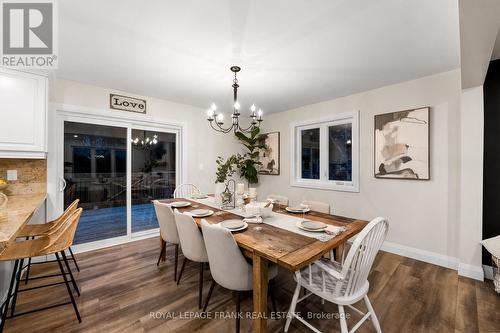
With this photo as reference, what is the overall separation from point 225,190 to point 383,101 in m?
2.69

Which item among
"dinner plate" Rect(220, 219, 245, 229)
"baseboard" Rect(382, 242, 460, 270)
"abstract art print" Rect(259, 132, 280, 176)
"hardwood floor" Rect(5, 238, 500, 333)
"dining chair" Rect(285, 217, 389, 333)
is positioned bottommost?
"hardwood floor" Rect(5, 238, 500, 333)

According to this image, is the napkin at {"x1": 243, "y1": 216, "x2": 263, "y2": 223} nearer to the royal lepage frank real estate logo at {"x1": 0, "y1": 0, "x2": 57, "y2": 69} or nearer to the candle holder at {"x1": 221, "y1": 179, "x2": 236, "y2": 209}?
the candle holder at {"x1": 221, "y1": 179, "x2": 236, "y2": 209}

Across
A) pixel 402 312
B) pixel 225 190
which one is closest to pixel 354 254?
pixel 402 312

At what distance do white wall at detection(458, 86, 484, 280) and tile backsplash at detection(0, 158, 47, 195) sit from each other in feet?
17.2

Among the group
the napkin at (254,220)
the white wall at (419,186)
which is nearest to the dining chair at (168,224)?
the napkin at (254,220)

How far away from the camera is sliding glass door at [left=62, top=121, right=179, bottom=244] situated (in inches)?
123

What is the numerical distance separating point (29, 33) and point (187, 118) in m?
2.35

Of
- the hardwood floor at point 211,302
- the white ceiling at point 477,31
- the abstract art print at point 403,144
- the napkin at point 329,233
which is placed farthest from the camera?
the abstract art print at point 403,144

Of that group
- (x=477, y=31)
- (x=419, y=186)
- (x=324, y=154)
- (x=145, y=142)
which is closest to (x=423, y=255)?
(x=419, y=186)

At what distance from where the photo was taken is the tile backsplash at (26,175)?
8.37 ft

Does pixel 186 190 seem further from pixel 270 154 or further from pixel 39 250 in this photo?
pixel 39 250

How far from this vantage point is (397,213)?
119 inches

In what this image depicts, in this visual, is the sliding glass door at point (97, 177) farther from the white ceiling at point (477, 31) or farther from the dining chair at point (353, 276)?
the white ceiling at point (477, 31)

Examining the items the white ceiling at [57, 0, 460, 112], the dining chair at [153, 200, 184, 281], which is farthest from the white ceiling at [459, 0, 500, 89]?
the dining chair at [153, 200, 184, 281]
